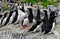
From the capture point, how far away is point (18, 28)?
54.6 feet

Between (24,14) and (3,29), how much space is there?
329 centimetres

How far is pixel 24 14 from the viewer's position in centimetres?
1953

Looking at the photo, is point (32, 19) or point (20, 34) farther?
point (32, 19)

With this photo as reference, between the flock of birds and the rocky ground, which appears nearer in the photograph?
the rocky ground

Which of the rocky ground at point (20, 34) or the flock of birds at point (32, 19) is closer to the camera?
the rocky ground at point (20, 34)

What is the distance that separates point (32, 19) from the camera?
18297 millimetres

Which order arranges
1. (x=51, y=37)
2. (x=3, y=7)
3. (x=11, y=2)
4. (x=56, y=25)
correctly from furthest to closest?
1. (x=11, y=2)
2. (x=3, y=7)
3. (x=56, y=25)
4. (x=51, y=37)

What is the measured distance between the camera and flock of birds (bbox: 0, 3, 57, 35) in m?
15.7

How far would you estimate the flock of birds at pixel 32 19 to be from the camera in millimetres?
15664

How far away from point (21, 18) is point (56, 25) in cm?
301

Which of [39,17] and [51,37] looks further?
[39,17]

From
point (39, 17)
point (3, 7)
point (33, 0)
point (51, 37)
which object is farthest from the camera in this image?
point (33, 0)

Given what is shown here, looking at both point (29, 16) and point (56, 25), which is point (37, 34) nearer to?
point (56, 25)

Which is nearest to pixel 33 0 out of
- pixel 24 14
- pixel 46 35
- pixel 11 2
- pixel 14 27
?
pixel 11 2
